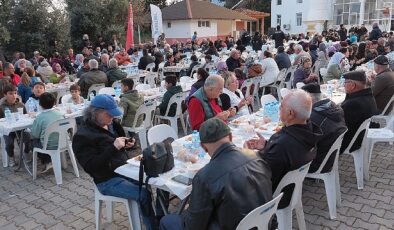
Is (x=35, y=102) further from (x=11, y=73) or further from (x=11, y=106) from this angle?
(x=11, y=73)

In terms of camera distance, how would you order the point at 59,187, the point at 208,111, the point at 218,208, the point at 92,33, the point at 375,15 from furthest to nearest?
1. the point at 375,15
2. the point at 92,33
3. the point at 59,187
4. the point at 208,111
5. the point at 218,208

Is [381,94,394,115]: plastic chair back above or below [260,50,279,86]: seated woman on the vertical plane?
below

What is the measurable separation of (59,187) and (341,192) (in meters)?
3.80

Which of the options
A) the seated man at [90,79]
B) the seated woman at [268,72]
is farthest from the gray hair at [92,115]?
the seated woman at [268,72]

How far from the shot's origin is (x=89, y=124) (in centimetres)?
344

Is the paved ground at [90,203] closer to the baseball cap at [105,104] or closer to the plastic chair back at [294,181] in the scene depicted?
the plastic chair back at [294,181]

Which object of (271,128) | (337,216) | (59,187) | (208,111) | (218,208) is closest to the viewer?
(218,208)

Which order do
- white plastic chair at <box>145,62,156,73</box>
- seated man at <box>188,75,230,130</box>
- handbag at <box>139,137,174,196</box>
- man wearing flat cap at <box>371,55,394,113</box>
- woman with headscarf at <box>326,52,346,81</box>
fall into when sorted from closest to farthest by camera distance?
1. handbag at <box>139,137,174,196</box>
2. seated man at <box>188,75,230,130</box>
3. man wearing flat cap at <box>371,55,394,113</box>
4. woman with headscarf at <box>326,52,346,81</box>
5. white plastic chair at <box>145,62,156,73</box>

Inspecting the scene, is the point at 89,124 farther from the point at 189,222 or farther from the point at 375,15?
the point at 375,15

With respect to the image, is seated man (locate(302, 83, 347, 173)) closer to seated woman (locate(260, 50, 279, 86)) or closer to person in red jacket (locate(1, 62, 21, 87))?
seated woman (locate(260, 50, 279, 86))

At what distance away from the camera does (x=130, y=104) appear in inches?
232

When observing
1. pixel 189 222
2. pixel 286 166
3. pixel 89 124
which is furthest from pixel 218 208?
pixel 89 124

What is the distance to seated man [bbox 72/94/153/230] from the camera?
339 cm

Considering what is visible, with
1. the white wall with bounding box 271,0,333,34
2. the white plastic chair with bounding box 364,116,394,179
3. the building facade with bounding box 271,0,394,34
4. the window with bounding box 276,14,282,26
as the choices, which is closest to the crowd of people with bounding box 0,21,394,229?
the white plastic chair with bounding box 364,116,394,179
